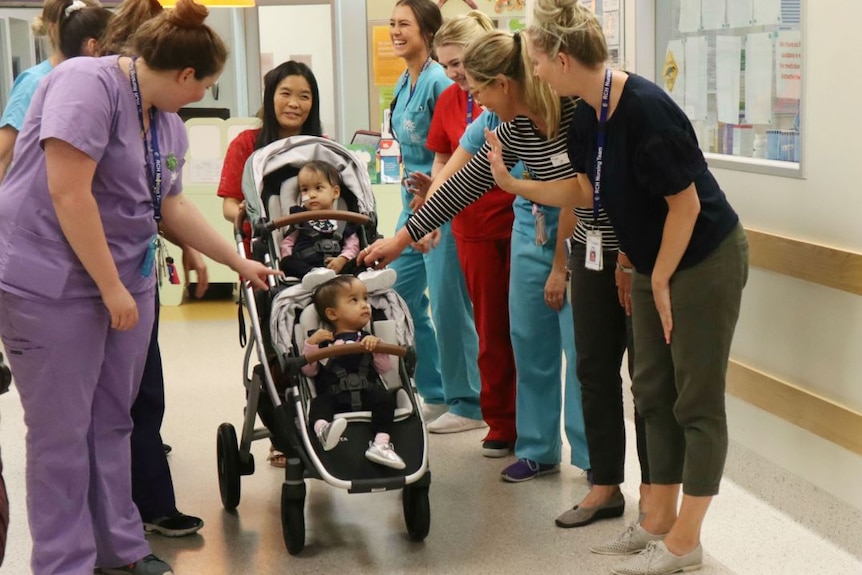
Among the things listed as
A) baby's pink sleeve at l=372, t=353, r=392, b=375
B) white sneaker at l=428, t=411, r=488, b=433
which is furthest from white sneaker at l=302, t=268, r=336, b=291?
white sneaker at l=428, t=411, r=488, b=433

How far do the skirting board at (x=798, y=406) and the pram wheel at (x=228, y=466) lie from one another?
174 centimetres

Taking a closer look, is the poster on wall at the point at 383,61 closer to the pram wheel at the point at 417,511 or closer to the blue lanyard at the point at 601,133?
the pram wheel at the point at 417,511

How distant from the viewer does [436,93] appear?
4270 mm

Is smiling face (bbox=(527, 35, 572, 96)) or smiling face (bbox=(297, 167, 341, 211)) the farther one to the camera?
smiling face (bbox=(297, 167, 341, 211))

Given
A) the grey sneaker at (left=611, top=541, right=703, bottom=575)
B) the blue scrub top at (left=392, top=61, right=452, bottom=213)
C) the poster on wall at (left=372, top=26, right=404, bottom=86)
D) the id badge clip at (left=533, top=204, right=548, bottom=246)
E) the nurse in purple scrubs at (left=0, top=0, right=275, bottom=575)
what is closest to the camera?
the nurse in purple scrubs at (left=0, top=0, right=275, bottom=575)

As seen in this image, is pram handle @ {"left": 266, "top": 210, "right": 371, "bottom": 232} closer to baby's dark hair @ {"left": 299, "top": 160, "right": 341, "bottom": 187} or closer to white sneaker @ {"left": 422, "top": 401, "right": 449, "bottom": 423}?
baby's dark hair @ {"left": 299, "top": 160, "right": 341, "bottom": 187}

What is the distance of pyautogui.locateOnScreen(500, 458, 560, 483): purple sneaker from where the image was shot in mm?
3863

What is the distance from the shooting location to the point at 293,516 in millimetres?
3211

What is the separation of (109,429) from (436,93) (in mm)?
1988

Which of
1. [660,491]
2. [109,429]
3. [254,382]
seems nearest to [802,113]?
[660,491]

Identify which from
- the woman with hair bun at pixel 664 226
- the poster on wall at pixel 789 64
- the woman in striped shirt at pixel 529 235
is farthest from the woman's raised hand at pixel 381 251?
the poster on wall at pixel 789 64

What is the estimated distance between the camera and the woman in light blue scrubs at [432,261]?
430cm

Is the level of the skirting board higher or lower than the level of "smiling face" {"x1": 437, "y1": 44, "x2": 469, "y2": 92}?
lower

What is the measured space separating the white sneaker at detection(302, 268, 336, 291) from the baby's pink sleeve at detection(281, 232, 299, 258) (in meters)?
0.29
